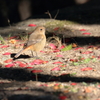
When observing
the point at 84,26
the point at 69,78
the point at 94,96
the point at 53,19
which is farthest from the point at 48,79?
the point at 53,19

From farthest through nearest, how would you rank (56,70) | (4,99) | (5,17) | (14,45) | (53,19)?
(5,17)
(53,19)
(14,45)
(56,70)
(4,99)

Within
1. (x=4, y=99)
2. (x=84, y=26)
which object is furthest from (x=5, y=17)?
(x=4, y=99)

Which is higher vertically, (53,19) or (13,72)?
(53,19)

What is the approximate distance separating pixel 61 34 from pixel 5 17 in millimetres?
7490

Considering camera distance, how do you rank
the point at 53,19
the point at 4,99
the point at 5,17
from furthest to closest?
the point at 5,17 → the point at 53,19 → the point at 4,99

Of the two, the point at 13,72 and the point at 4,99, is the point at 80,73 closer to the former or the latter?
the point at 13,72

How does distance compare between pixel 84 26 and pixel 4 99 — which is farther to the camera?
pixel 84 26

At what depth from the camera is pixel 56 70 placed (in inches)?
242

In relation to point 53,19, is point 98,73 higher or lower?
lower

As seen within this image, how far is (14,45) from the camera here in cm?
821

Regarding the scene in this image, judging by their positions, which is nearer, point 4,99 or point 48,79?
point 4,99

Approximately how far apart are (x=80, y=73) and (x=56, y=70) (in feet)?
1.74

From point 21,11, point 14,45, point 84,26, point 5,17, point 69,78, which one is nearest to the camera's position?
point 69,78

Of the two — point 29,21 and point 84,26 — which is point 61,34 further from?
point 29,21
